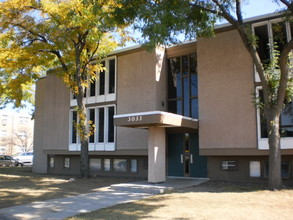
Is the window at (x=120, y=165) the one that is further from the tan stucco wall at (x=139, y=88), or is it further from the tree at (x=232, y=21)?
the tree at (x=232, y=21)

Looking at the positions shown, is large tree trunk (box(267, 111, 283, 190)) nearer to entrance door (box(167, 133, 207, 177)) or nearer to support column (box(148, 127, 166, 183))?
support column (box(148, 127, 166, 183))

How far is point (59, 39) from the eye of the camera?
18.3m

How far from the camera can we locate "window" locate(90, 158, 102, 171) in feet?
71.9

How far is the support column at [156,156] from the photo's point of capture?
15.3 meters

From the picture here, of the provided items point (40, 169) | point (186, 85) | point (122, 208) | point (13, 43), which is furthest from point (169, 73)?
point (40, 169)

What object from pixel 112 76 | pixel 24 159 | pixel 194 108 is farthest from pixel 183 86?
pixel 24 159

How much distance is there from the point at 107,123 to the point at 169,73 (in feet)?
16.4

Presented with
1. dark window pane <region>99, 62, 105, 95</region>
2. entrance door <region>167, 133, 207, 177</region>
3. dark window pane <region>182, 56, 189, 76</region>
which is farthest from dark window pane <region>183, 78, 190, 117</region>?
dark window pane <region>99, 62, 105, 95</region>

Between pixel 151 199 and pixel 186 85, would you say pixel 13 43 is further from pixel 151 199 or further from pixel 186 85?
pixel 151 199

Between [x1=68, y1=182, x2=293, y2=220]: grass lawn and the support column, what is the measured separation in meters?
2.39

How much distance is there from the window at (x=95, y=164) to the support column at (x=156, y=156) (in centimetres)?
726

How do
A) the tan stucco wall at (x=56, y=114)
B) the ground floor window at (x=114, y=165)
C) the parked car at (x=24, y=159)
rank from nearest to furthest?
the ground floor window at (x=114, y=165)
the tan stucco wall at (x=56, y=114)
the parked car at (x=24, y=159)

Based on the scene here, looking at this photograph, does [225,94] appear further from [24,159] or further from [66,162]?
[24,159]

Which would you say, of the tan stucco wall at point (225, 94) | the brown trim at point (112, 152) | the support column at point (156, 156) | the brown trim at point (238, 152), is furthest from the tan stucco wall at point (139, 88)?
the brown trim at point (238, 152)
